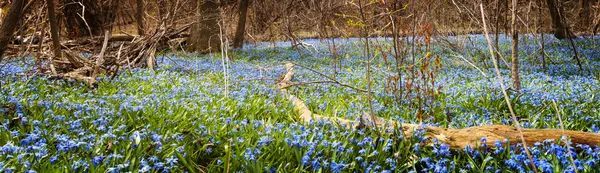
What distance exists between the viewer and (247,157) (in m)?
2.55

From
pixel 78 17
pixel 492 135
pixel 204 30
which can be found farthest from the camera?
pixel 78 17

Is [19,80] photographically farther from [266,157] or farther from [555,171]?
[555,171]

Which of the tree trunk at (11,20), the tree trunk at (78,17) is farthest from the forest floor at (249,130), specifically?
the tree trunk at (78,17)

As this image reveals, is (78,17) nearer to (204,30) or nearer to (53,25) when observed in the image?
(204,30)

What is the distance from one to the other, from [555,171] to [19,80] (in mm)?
5419

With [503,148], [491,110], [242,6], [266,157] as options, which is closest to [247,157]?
[266,157]

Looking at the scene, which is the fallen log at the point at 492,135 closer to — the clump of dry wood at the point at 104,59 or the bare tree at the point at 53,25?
the clump of dry wood at the point at 104,59

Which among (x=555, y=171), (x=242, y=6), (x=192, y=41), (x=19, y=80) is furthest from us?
(x=242, y=6)

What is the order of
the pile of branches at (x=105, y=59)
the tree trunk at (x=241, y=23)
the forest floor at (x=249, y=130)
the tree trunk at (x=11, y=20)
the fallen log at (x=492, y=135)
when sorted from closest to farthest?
the forest floor at (x=249, y=130) → the fallen log at (x=492, y=135) → the tree trunk at (x=11, y=20) → the pile of branches at (x=105, y=59) → the tree trunk at (x=241, y=23)

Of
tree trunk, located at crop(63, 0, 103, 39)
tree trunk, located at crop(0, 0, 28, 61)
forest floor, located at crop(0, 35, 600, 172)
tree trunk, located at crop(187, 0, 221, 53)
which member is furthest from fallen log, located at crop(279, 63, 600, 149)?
tree trunk, located at crop(63, 0, 103, 39)

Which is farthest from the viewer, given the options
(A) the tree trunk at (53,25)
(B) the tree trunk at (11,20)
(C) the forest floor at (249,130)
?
(A) the tree trunk at (53,25)

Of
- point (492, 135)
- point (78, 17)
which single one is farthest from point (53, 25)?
point (78, 17)

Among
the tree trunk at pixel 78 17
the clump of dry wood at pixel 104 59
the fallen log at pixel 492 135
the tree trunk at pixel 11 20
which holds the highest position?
the tree trunk at pixel 78 17

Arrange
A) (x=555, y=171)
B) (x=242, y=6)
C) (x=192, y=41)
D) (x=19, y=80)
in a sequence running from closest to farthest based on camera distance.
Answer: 1. (x=555, y=171)
2. (x=19, y=80)
3. (x=192, y=41)
4. (x=242, y=6)
